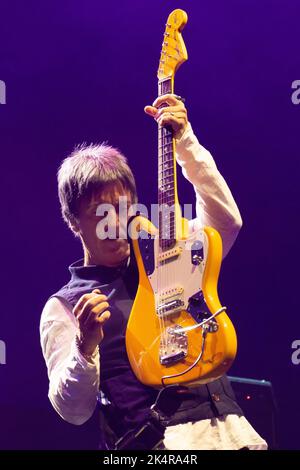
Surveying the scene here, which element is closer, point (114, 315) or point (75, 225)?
point (114, 315)

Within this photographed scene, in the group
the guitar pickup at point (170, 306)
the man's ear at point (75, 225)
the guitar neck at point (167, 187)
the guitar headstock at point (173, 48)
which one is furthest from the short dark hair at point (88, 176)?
the guitar pickup at point (170, 306)

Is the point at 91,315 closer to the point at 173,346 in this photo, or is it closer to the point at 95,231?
the point at 173,346

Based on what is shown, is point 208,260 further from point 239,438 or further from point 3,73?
point 3,73

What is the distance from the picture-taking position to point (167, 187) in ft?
6.18

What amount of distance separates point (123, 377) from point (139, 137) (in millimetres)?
1429

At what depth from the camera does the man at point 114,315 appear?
1.69 metres

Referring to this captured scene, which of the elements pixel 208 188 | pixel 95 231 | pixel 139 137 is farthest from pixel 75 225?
pixel 139 137

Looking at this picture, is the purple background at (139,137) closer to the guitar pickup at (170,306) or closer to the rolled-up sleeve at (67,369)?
the rolled-up sleeve at (67,369)

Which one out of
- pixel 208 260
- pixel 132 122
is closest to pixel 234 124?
pixel 132 122

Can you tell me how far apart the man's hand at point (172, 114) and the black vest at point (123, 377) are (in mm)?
436

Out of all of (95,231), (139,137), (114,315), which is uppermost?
(139,137)

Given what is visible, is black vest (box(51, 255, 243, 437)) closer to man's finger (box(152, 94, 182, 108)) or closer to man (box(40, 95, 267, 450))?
man (box(40, 95, 267, 450))

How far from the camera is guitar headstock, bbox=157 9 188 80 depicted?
1.95 metres

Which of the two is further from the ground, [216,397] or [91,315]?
[91,315]
